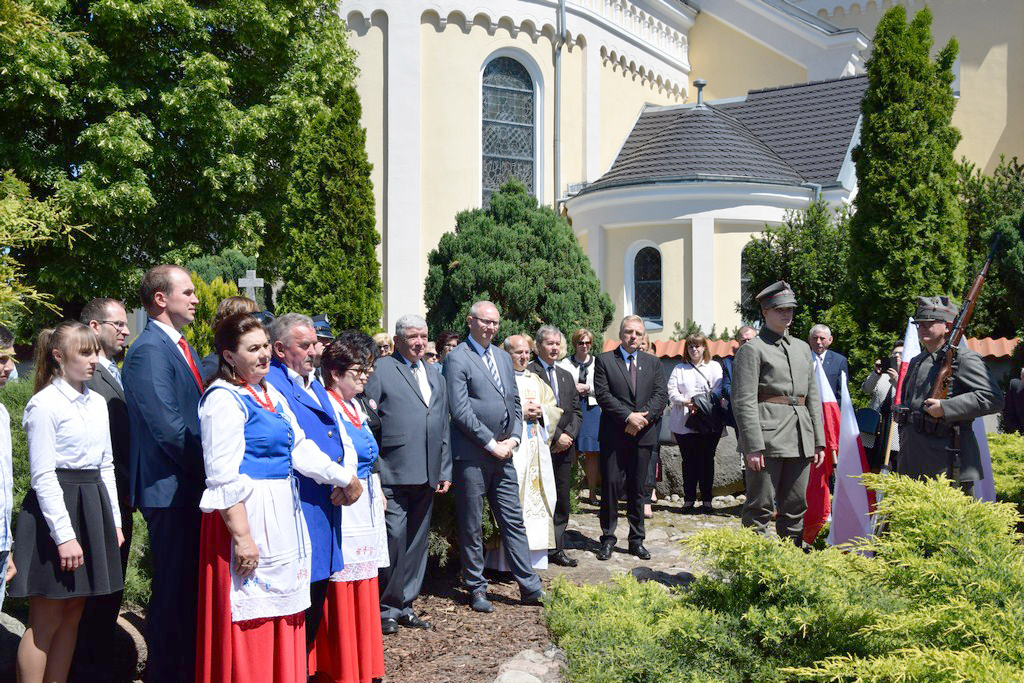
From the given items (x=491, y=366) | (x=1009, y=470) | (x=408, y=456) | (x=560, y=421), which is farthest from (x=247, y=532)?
(x=1009, y=470)

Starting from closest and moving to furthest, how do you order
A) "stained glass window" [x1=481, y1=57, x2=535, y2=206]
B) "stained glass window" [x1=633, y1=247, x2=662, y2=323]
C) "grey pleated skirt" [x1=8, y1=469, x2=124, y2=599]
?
"grey pleated skirt" [x1=8, y1=469, x2=124, y2=599], "stained glass window" [x1=633, y1=247, x2=662, y2=323], "stained glass window" [x1=481, y1=57, x2=535, y2=206]

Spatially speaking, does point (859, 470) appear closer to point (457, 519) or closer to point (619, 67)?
point (457, 519)

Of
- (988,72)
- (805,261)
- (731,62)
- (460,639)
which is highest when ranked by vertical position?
(731,62)

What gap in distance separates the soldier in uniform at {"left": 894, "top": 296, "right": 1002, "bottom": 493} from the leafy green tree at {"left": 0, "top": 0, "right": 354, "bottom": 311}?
40.9 feet

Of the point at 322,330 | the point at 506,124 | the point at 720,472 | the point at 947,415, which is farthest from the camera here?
the point at 506,124

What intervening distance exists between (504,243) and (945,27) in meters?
17.3

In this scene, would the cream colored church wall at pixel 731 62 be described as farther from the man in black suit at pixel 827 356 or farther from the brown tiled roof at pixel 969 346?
the man in black suit at pixel 827 356

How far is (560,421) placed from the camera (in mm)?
8078

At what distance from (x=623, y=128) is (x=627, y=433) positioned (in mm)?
16408

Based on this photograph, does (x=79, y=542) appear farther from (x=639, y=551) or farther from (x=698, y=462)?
(x=698, y=462)

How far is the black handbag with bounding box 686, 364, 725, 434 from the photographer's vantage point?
32.8ft

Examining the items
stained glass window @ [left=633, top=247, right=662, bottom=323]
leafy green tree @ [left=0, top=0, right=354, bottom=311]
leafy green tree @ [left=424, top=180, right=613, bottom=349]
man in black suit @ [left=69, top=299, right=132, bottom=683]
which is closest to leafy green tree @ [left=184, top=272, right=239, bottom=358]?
leafy green tree @ [left=0, top=0, right=354, bottom=311]

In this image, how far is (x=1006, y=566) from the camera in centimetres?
399

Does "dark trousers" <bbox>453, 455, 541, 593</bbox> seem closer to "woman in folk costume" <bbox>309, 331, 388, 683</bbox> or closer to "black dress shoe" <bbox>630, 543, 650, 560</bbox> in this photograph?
"woman in folk costume" <bbox>309, 331, 388, 683</bbox>
